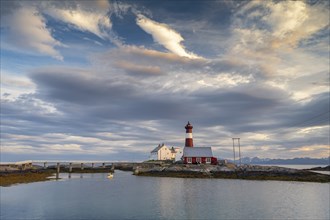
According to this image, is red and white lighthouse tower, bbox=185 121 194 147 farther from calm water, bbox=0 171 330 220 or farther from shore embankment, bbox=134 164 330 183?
calm water, bbox=0 171 330 220

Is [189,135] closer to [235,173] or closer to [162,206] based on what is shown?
[235,173]

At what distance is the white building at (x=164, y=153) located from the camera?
375ft

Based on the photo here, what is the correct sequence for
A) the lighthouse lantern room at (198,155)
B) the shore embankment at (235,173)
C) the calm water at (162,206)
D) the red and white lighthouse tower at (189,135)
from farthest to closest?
the red and white lighthouse tower at (189,135)
the lighthouse lantern room at (198,155)
the shore embankment at (235,173)
the calm water at (162,206)

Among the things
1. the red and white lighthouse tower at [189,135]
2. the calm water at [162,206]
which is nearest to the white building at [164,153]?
the red and white lighthouse tower at [189,135]

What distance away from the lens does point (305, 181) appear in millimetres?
69688

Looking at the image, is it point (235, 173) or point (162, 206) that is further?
point (235, 173)

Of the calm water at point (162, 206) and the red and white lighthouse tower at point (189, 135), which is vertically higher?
the red and white lighthouse tower at point (189, 135)

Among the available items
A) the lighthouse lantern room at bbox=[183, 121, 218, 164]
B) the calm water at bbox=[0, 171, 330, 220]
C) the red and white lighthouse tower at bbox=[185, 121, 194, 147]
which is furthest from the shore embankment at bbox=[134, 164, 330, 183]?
the calm water at bbox=[0, 171, 330, 220]

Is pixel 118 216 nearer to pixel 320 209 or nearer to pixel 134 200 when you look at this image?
pixel 134 200

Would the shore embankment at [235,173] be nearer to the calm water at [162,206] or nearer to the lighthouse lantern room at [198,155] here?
the lighthouse lantern room at [198,155]

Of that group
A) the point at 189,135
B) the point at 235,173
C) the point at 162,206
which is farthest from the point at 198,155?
the point at 162,206

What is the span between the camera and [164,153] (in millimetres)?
115500

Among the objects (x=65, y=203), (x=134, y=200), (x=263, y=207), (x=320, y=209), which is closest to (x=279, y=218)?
(x=263, y=207)

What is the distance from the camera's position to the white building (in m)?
114
